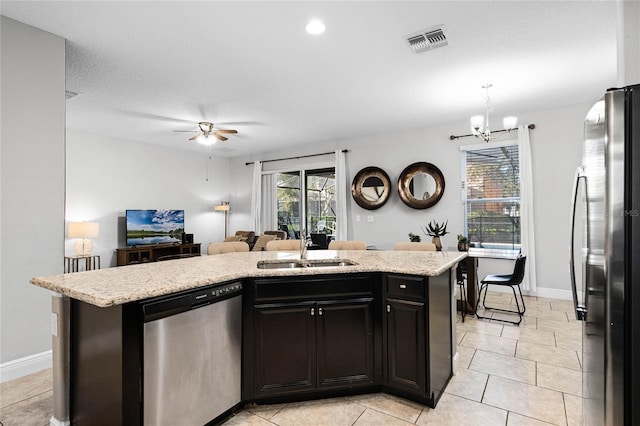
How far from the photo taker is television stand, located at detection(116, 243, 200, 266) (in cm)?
635

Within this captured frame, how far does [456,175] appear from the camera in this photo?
5.55 m

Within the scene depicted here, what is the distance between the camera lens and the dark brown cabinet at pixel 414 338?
6.98 feet

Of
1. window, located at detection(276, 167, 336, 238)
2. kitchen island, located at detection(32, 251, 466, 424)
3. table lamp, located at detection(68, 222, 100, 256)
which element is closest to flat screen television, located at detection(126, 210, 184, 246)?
table lamp, located at detection(68, 222, 100, 256)

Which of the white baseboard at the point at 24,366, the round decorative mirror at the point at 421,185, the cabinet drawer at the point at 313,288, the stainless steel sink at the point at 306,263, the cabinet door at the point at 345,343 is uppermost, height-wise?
the round decorative mirror at the point at 421,185

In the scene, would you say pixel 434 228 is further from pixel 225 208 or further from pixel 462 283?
pixel 225 208

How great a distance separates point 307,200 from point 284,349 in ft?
18.4

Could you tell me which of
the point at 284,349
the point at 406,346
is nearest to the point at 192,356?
the point at 284,349

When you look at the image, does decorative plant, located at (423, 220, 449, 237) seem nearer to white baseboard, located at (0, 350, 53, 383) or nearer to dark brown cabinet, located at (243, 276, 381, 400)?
dark brown cabinet, located at (243, 276, 381, 400)

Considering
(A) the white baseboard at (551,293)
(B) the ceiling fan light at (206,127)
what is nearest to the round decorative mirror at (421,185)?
(A) the white baseboard at (551,293)

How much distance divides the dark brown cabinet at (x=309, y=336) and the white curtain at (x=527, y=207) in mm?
3791

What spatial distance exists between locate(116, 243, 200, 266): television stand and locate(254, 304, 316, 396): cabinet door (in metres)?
4.32

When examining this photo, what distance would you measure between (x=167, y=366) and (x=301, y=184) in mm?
6098

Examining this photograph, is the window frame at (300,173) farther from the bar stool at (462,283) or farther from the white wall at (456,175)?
the bar stool at (462,283)

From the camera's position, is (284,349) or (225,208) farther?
(225,208)
